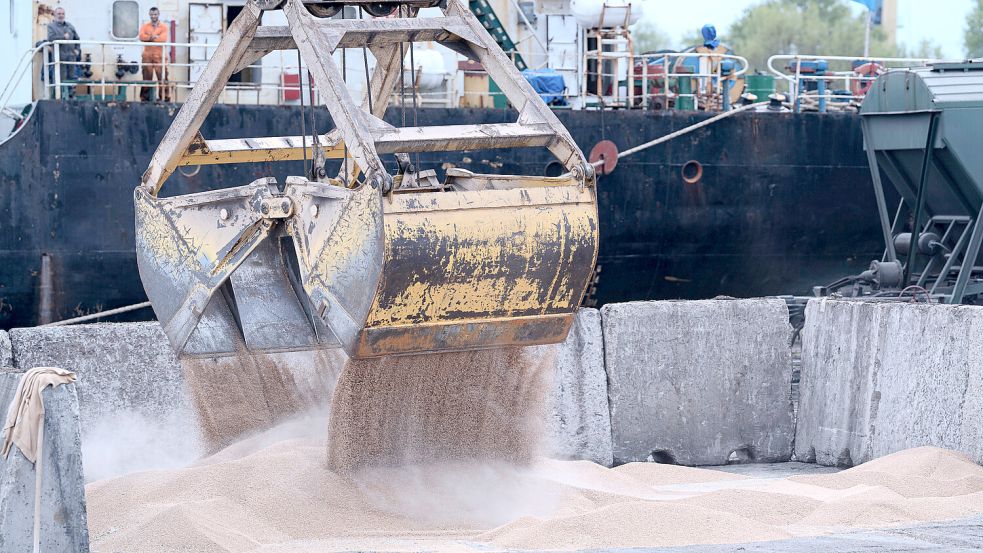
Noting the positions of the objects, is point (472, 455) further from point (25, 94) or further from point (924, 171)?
point (25, 94)

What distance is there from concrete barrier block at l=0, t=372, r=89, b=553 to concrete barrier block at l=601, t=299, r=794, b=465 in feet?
17.7

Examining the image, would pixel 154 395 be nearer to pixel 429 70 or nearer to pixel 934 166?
pixel 429 70

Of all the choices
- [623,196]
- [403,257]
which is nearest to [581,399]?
[403,257]

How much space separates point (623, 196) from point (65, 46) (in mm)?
6964

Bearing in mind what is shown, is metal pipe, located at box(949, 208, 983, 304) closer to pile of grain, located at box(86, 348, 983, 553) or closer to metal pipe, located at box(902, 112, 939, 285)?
metal pipe, located at box(902, 112, 939, 285)

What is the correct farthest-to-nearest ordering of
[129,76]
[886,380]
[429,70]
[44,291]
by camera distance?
[429,70] → [129,76] → [44,291] → [886,380]

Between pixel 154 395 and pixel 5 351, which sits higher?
pixel 5 351

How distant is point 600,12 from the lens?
1808cm

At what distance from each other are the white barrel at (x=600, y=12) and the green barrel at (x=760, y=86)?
3.52 m

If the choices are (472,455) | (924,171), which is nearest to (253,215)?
(472,455)

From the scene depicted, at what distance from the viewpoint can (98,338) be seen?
9.73 m

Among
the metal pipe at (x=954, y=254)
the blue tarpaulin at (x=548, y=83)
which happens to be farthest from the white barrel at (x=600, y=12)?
the metal pipe at (x=954, y=254)

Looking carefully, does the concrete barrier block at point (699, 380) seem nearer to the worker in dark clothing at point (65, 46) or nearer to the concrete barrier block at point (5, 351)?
the concrete barrier block at point (5, 351)

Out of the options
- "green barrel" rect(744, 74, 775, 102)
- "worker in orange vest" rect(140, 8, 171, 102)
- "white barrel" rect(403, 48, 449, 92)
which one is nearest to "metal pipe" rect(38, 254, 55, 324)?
"worker in orange vest" rect(140, 8, 171, 102)
